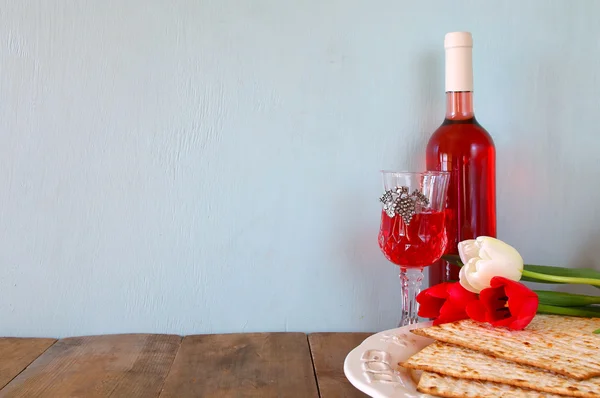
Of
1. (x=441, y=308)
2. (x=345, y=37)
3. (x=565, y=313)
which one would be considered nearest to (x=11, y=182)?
(x=345, y=37)

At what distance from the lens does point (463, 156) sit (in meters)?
0.99

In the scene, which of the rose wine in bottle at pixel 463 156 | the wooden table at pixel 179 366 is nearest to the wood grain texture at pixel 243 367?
the wooden table at pixel 179 366

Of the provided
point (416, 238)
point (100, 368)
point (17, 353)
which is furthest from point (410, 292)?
point (17, 353)

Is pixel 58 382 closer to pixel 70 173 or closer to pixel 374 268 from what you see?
pixel 70 173

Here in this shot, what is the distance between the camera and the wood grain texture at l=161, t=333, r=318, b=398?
84 centimetres

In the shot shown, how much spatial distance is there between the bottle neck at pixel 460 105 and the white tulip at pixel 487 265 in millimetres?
234

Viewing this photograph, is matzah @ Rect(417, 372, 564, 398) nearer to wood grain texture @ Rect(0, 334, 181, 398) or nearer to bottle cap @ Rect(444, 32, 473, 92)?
wood grain texture @ Rect(0, 334, 181, 398)

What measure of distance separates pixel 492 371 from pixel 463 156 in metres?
0.39

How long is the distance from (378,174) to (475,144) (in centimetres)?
18

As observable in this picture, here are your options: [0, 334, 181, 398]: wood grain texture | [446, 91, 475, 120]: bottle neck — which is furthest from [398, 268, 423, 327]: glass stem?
[0, 334, 181, 398]: wood grain texture

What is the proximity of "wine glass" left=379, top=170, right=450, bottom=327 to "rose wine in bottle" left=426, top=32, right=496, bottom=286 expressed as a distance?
0.15ft

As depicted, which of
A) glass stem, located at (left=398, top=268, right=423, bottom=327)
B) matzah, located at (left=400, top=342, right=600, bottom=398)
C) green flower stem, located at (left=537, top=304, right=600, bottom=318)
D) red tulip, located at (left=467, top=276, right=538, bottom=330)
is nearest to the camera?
matzah, located at (left=400, top=342, right=600, bottom=398)

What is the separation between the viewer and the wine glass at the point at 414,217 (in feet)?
3.11

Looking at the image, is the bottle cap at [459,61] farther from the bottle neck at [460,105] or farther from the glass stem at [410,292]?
the glass stem at [410,292]
